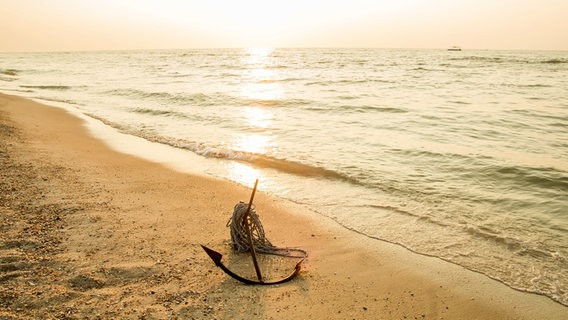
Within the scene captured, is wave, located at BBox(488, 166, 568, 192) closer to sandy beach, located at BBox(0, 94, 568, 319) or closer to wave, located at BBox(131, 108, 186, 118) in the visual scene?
sandy beach, located at BBox(0, 94, 568, 319)

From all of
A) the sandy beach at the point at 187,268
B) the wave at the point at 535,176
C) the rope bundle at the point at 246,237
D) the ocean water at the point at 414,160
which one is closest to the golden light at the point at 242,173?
the ocean water at the point at 414,160

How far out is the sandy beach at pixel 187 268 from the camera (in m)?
3.57

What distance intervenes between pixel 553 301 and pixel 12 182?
794 centimetres

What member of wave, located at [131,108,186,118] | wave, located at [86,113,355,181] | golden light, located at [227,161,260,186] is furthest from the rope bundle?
wave, located at [131,108,186,118]

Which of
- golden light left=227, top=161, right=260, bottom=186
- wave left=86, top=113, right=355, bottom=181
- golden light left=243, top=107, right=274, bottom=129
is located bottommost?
golden light left=227, top=161, right=260, bottom=186

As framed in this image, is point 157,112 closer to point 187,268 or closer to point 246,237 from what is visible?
point 246,237

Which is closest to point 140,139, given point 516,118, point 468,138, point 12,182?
point 12,182

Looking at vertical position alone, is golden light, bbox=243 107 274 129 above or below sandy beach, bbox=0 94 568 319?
above

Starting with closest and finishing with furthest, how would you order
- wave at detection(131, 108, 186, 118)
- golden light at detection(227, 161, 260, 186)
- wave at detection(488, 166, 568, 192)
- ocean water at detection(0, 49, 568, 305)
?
ocean water at detection(0, 49, 568, 305)
wave at detection(488, 166, 568, 192)
golden light at detection(227, 161, 260, 186)
wave at detection(131, 108, 186, 118)

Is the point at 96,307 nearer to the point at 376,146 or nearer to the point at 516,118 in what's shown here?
the point at 376,146

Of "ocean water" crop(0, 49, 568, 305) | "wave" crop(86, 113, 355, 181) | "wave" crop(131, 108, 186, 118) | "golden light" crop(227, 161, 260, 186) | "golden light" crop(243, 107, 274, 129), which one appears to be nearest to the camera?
"ocean water" crop(0, 49, 568, 305)

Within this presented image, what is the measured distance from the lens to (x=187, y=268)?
13.9 feet

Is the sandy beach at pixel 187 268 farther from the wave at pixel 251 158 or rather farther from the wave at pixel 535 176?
the wave at pixel 535 176

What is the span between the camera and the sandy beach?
3.57 m
